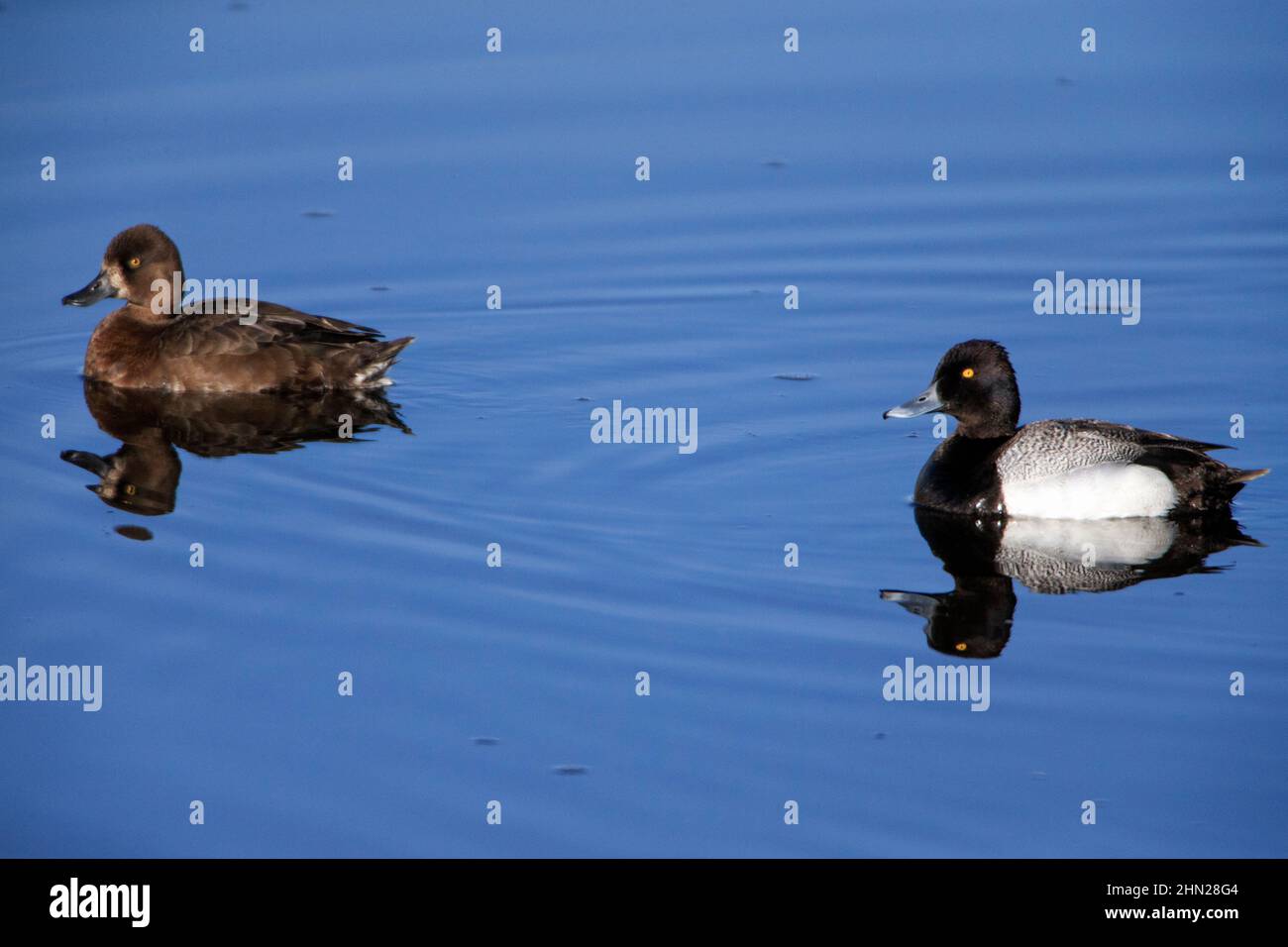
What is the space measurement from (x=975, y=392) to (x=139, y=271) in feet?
20.4

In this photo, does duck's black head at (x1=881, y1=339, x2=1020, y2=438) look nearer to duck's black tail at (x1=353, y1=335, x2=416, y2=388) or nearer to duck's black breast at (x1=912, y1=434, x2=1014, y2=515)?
duck's black breast at (x1=912, y1=434, x2=1014, y2=515)

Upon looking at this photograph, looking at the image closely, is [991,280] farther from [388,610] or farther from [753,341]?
[388,610]

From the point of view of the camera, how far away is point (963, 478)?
11.0 meters

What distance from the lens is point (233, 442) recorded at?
39.7 ft

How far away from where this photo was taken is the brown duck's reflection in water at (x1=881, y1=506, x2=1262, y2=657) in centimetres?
935

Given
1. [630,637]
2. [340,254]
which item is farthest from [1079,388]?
[340,254]

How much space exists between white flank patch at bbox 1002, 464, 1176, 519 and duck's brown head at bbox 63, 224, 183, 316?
6358 mm

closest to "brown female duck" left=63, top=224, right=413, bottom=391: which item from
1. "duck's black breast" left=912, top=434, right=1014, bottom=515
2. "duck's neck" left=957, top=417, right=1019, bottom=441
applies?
"duck's black breast" left=912, top=434, right=1014, bottom=515

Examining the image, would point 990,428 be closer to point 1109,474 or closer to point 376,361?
point 1109,474

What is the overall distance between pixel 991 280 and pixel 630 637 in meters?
6.63

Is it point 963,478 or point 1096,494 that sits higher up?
point 963,478

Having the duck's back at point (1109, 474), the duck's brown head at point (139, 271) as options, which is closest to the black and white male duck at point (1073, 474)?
the duck's back at point (1109, 474)

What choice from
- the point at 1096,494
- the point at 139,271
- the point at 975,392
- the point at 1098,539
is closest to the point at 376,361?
the point at 139,271

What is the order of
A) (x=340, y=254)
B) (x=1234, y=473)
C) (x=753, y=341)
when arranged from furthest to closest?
(x=340, y=254)
(x=753, y=341)
(x=1234, y=473)
